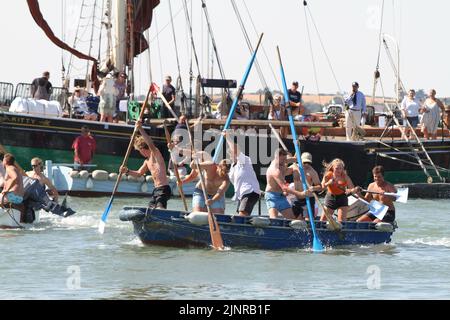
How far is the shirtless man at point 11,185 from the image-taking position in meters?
24.1

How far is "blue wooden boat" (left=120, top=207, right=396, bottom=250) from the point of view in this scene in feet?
70.9

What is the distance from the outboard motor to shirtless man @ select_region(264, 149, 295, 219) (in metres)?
4.90

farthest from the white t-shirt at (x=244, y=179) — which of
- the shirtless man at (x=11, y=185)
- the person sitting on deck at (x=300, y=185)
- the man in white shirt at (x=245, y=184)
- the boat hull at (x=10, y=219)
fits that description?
the boat hull at (x=10, y=219)

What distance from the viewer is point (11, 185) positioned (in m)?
24.2

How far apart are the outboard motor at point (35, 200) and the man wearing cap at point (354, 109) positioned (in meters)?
11.3

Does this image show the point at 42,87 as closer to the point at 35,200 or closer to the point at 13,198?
the point at 35,200

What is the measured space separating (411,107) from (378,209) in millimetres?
13877

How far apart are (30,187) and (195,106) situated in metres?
11.2

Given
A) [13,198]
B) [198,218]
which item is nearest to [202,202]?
[198,218]

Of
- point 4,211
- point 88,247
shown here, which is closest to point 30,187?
point 4,211

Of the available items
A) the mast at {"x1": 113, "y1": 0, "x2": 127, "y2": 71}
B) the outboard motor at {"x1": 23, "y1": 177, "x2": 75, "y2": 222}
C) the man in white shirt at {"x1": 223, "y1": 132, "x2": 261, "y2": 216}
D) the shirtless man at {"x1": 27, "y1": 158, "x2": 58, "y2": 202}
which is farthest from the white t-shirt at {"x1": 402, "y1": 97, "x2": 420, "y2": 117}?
the man in white shirt at {"x1": 223, "y1": 132, "x2": 261, "y2": 216}

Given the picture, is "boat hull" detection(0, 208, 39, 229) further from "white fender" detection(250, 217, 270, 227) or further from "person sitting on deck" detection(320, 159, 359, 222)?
"person sitting on deck" detection(320, 159, 359, 222)

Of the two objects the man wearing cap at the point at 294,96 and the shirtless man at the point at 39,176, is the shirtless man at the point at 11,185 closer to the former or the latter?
the shirtless man at the point at 39,176

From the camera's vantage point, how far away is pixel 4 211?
80.3 ft
